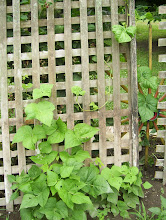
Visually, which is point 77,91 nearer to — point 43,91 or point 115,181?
point 43,91

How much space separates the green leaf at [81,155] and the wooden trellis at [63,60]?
0.49ft

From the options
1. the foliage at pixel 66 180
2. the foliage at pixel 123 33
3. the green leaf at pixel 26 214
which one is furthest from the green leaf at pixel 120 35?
the green leaf at pixel 26 214

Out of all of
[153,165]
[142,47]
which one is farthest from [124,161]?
[142,47]

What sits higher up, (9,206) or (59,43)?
(59,43)

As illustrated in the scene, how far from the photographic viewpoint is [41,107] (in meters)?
A: 2.63

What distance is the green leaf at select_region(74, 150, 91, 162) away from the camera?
2.71 meters

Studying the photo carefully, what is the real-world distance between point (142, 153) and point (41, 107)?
5.52ft

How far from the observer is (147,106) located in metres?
3.14

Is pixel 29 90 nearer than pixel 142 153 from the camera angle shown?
Yes

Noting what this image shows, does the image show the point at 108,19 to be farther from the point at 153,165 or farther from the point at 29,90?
the point at 153,165

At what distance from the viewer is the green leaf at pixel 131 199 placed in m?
2.87

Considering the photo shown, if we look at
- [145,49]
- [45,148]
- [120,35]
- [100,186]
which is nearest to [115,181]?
[100,186]

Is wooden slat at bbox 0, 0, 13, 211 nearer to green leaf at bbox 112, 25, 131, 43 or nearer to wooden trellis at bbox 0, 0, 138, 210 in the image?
wooden trellis at bbox 0, 0, 138, 210

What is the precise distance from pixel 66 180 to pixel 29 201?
0.39 meters
